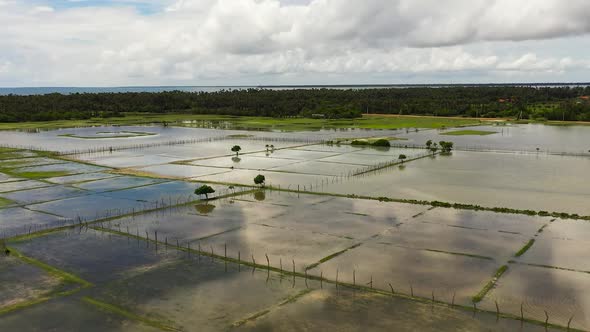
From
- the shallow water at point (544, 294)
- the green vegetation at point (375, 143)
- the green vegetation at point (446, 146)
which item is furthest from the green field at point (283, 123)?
the shallow water at point (544, 294)

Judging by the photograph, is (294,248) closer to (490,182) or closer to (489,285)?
(489,285)

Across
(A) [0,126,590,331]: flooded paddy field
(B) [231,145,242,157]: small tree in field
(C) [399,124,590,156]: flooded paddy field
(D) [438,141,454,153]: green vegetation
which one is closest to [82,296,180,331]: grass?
(A) [0,126,590,331]: flooded paddy field

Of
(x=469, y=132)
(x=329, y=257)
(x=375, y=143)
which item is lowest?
(x=329, y=257)

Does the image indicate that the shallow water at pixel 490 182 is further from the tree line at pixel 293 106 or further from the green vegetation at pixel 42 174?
Result: the tree line at pixel 293 106

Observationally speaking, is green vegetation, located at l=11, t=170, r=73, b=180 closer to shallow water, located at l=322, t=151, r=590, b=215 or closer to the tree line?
shallow water, located at l=322, t=151, r=590, b=215

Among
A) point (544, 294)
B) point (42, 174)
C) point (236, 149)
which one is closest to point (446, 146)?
point (236, 149)
